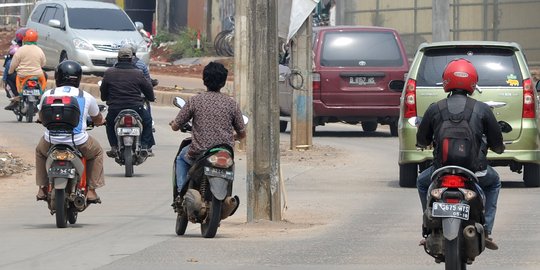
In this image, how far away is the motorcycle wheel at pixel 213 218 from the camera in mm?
13289

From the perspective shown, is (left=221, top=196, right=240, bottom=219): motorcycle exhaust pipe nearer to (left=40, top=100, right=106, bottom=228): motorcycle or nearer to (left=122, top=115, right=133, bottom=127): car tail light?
(left=40, top=100, right=106, bottom=228): motorcycle

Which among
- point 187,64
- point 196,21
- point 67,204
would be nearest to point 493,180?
point 67,204

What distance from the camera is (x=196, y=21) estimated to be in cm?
4628

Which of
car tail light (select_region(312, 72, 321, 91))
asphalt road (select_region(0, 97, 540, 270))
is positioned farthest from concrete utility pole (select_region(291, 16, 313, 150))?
asphalt road (select_region(0, 97, 540, 270))

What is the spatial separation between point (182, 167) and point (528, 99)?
5671 millimetres

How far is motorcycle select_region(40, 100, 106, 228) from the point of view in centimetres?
1408

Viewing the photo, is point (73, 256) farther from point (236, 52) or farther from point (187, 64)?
point (187, 64)

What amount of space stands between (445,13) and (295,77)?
300 inches

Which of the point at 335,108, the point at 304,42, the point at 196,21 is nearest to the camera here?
the point at 304,42

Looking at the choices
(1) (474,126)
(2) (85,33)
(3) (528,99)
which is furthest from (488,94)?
(2) (85,33)

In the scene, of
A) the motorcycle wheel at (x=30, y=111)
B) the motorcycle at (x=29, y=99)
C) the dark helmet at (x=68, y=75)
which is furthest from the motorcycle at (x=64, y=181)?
the motorcycle wheel at (x=30, y=111)

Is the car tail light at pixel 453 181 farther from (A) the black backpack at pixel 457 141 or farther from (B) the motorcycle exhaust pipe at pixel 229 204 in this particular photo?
(B) the motorcycle exhaust pipe at pixel 229 204

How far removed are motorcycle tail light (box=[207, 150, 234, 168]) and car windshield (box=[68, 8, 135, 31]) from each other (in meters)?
21.9

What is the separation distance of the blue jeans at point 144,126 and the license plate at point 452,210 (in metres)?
10.7
